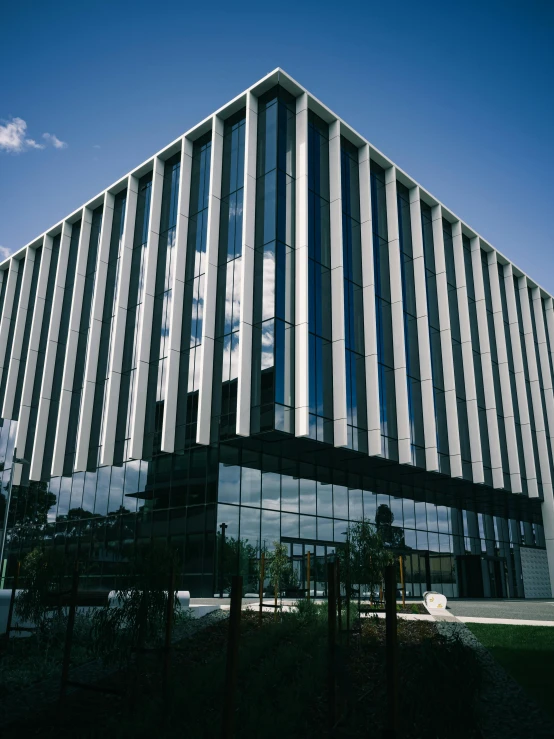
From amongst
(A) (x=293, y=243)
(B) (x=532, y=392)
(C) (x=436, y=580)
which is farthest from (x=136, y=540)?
(B) (x=532, y=392)

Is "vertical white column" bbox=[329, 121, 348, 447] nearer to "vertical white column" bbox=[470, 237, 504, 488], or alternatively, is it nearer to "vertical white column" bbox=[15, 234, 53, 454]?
"vertical white column" bbox=[470, 237, 504, 488]

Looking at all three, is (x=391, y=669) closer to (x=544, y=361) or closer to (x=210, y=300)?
(x=210, y=300)

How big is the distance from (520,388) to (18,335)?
38239mm

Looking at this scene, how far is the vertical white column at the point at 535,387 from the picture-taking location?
47750mm

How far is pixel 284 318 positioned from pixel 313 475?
10053 mm

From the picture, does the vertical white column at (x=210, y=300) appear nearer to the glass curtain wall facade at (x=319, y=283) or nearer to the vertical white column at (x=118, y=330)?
the glass curtain wall facade at (x=319, y=283)

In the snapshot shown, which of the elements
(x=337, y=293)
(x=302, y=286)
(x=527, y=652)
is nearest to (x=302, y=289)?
(x=302, y=286)

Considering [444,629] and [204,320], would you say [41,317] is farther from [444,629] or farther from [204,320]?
[444,629]

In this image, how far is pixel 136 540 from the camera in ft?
111

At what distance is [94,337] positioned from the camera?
39.4m

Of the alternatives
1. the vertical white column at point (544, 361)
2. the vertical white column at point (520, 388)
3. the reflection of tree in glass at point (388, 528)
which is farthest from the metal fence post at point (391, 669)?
the vertical white column at point (544, 361)

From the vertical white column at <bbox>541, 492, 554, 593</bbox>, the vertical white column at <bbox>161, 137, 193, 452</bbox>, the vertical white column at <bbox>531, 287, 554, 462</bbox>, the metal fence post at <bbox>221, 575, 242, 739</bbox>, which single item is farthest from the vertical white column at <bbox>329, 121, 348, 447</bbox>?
the vertical white column at <bbox>531, 287, 554, 462</bbox>

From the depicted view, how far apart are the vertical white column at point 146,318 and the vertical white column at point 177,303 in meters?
1.87

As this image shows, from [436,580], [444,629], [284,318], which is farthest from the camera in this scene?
[436,580]
